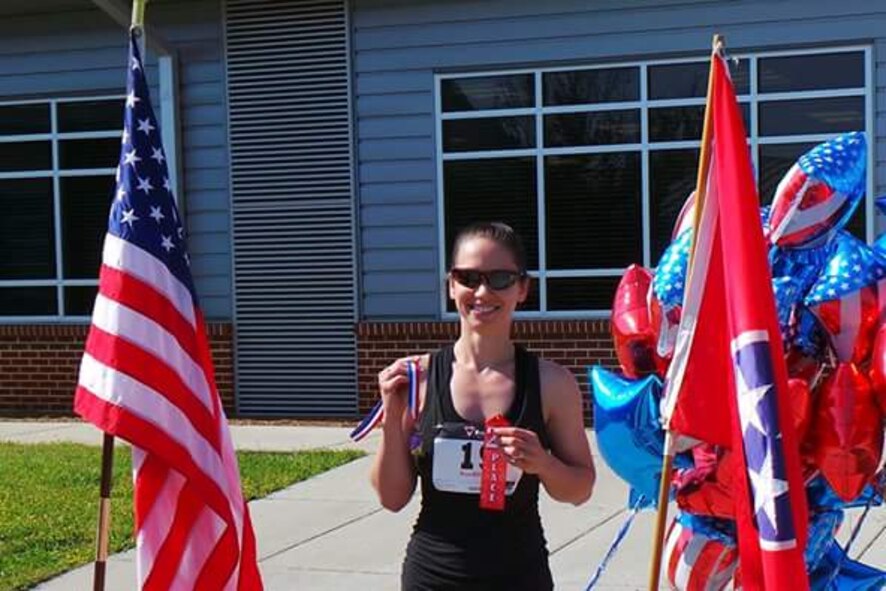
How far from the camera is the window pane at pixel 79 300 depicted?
1228 cm

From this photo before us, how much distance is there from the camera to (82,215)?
40.3 feet

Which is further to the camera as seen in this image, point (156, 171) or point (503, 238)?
point (156, 171)

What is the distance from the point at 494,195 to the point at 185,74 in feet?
10.7

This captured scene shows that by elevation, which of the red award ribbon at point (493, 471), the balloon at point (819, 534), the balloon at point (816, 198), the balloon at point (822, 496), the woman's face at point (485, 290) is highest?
the balloon at point (816, 198)

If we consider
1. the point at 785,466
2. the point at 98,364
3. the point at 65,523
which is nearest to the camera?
the point at 785,466

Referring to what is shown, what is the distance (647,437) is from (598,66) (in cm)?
742

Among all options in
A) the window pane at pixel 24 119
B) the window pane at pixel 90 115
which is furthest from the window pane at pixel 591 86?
the window pane at pixel 24 119

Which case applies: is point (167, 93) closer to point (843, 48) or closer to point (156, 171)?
point (843, 48)

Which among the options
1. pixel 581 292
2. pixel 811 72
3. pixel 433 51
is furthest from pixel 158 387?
pixel 811 72

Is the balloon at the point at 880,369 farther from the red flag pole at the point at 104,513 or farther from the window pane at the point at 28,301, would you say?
the window pane at the point at 28,301

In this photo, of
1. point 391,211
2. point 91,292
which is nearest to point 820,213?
point 391,211

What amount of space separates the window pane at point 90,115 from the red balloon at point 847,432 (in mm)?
9836

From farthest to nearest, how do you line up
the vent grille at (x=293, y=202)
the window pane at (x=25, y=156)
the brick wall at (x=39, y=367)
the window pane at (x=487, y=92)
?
1. the window pane at (x=25, y=156)
2. the brick wall at (x=39, y=367)
3. the vent grille at (x=293, y=202)
4. the window pane at (x=487, y=92)

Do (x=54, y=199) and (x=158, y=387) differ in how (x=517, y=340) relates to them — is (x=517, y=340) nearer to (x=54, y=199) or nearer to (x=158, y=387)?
(x=54, y=199)
